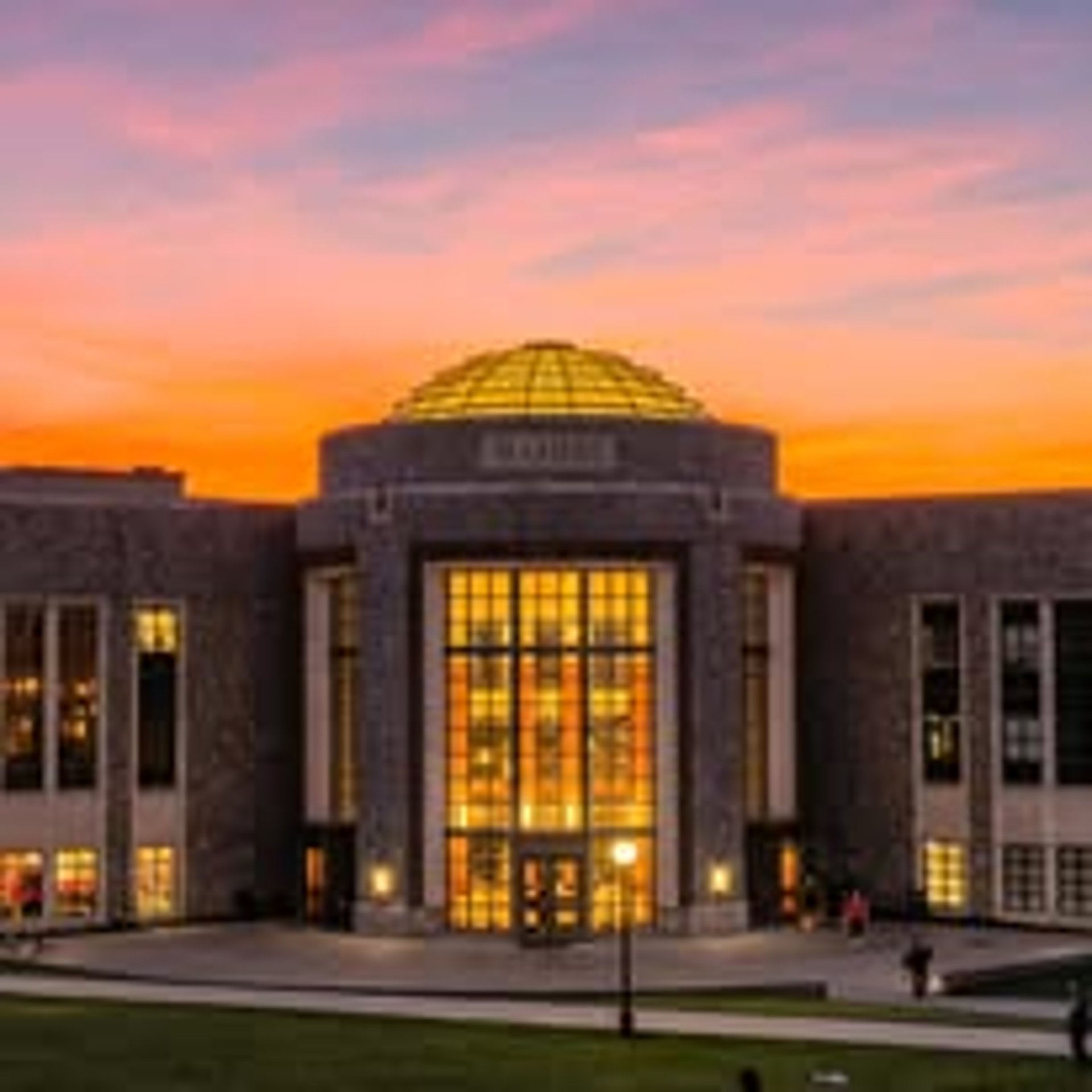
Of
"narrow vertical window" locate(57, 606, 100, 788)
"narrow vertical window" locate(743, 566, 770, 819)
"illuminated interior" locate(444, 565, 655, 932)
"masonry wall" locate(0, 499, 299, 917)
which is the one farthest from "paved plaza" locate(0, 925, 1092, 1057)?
"narrow vertical window" locate(743, 566, 770, 819)

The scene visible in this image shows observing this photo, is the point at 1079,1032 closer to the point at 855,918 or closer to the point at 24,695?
the point at 855,918

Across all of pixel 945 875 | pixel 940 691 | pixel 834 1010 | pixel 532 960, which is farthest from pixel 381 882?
pixel 834 1010

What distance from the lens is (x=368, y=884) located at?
7106 cm

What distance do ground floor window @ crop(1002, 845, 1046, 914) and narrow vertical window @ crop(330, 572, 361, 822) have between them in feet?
60.5

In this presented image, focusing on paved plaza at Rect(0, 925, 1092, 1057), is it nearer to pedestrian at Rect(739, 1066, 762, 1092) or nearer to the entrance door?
the entrance door

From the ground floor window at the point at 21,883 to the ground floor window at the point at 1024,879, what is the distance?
26.9 m

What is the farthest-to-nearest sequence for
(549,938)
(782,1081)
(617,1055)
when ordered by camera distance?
1. (549,938)
2. (617,1055)
3. (782,1081)

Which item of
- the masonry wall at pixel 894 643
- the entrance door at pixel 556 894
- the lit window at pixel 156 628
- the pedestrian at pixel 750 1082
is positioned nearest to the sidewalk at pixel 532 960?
the entrance door at pixel 556 894

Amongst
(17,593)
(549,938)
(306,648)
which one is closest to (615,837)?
(549,938)

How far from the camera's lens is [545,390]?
76.8 metres

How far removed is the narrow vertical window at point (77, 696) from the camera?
7162cm

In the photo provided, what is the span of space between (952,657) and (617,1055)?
101ft

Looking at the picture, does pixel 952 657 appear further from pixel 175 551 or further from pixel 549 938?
pixel 175 551

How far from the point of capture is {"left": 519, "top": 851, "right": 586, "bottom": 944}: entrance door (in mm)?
68875
